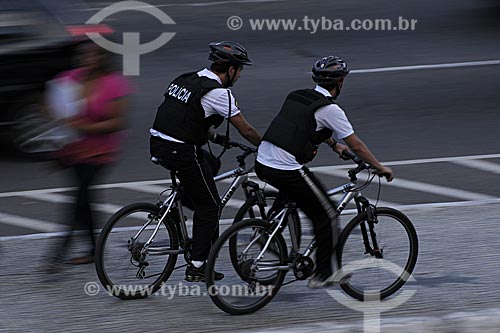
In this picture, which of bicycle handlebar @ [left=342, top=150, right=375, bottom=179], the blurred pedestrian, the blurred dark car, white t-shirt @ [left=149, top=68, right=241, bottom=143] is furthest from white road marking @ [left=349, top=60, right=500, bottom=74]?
white t-shirt @ [left=149, top=68, right=241, bottom=143]

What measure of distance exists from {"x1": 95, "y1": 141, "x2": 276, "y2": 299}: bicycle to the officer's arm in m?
0.60

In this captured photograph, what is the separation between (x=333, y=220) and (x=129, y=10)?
1222 cm

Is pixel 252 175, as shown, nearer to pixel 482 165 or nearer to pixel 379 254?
pixel 482 165

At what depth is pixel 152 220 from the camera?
7406mm

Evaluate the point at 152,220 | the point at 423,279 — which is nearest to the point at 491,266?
the point at 423,279

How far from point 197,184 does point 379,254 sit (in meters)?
1.46

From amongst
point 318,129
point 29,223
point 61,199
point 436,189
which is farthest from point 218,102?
point 436,189

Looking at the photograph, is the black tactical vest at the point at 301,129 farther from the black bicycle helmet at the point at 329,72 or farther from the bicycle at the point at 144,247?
the bicycle at the point at 144,247

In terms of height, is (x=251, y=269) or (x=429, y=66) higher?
(x=429, y=66)

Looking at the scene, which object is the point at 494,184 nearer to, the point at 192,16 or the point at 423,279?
the point at 423,279

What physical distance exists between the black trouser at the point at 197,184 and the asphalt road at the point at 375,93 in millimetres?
656

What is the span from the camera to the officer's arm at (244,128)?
23.7 feet

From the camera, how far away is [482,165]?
11148mm

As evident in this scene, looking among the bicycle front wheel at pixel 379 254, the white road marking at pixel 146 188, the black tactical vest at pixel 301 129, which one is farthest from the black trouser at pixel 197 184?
the white road marking at pixel 146 188
